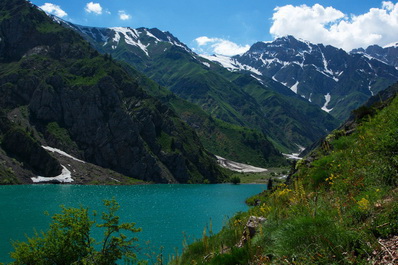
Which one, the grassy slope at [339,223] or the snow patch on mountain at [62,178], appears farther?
the snow patch on mountain at [62,178]

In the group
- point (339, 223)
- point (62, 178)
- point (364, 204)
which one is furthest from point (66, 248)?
point (62, 178)

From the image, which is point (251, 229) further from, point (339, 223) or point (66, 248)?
point (66, 248)

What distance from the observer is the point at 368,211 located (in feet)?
24.0

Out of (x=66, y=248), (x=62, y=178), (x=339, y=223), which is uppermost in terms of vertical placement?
(x=339, y=223)

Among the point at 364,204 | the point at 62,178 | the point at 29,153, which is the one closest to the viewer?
the point at 364,204

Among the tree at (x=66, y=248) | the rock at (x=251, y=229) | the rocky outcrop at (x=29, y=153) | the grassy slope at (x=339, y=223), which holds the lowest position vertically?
the rocky outcrop at (x=29, y=153)

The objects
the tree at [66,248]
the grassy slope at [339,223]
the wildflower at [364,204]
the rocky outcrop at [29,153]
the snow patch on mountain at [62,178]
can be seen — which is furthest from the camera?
the rocky outcrop at [29,153]

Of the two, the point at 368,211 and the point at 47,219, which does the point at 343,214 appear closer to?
the point at 368,211

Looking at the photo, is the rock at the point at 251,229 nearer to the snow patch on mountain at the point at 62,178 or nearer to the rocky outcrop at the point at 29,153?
the snow patch on mountain at the point at 62,178

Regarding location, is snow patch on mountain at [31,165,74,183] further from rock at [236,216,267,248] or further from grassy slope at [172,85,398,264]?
rock at [236,216,267,248]

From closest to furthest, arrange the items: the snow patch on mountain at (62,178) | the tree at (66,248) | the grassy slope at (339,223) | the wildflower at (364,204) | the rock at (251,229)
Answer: the grassy slope at (339,223)
the wildflower at (364,204)
the rock at (251,229)
the tree at (66,248)
the snow patch on mountain at (62,178)

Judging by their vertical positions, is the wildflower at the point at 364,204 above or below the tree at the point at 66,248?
above

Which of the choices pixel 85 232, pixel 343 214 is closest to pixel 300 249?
pixel 343 214

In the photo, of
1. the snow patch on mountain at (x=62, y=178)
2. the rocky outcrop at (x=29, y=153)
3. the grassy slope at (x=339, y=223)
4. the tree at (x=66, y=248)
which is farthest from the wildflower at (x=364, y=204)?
the rocky outcrop at (x=29, y=153)
